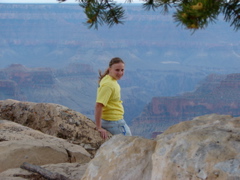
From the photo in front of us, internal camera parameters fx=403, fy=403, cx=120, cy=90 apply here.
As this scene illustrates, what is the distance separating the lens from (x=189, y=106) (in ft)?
205

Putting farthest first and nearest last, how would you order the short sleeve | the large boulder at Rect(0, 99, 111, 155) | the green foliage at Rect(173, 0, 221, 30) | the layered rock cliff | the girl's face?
the layered rock cliff, the large boulder at Rect(0, 99, 111, 155), the girl's face, the short sleeve, the green foliage at Rect(173, 0, 221, 30)

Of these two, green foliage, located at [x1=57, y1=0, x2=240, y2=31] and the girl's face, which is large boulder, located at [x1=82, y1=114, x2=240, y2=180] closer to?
green foliage, located at [x1=57, y1=0, x2=240, y2=31]

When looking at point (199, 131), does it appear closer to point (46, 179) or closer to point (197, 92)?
point (46, 179)

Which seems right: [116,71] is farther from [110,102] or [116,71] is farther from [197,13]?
[197,13]

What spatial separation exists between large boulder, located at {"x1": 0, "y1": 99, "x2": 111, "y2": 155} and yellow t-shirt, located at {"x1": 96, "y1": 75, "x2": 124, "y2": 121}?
1.84ft

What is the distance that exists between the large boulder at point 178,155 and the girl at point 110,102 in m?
1.71

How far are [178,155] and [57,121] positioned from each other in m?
3.45

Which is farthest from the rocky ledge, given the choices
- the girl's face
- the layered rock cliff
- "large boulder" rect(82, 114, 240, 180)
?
the layered rock cliff

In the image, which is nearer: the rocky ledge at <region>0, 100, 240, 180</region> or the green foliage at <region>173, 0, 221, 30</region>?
the rocky ledge at <region>0, 100, 240, 180</region>

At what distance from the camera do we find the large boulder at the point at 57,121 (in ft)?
16.5

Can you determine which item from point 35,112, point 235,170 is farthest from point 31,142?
point 235,170

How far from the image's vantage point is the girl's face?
4306 millimetres

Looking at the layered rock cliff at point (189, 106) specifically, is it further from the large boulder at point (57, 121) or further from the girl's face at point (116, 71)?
the girl's face at point (116, 71)

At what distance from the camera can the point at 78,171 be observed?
3.12 m
